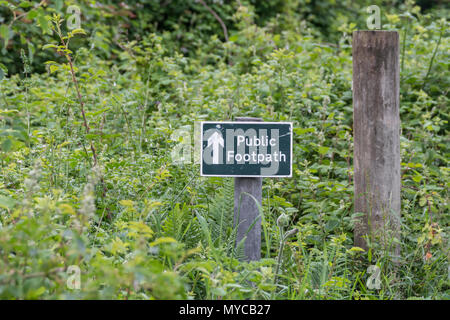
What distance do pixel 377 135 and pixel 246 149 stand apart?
0.97 meters

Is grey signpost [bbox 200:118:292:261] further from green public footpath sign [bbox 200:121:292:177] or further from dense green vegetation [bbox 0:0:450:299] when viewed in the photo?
dense green vegetation [bbox 0:0:450:299]

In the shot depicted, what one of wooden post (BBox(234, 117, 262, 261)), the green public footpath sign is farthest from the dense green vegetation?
the green public footpath sign

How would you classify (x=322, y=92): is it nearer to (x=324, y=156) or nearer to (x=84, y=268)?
(x=324, y=156)

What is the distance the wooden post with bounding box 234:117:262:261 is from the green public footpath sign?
98 millimetres

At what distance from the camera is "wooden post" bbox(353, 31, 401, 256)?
9.87 ft

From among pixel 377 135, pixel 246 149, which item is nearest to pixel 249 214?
pixel 246 149

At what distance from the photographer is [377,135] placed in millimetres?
3012

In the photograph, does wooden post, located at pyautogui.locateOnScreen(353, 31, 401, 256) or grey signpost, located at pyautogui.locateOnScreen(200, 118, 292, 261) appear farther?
wooden post, located at pyautogui.locateOnScreen(353, 31, 401, 256)

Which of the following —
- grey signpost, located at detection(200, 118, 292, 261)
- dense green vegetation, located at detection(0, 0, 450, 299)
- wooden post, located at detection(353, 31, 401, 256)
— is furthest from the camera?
wooden post, located at detection(353, 31, 401, 256)

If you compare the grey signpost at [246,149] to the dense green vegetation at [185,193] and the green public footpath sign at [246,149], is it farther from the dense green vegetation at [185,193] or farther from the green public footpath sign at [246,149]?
the dense green vegetation at [185,193]

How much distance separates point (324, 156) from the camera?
13.4 ft

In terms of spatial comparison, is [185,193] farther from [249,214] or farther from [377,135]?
[377,135]

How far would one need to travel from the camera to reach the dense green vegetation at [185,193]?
1990 mm
